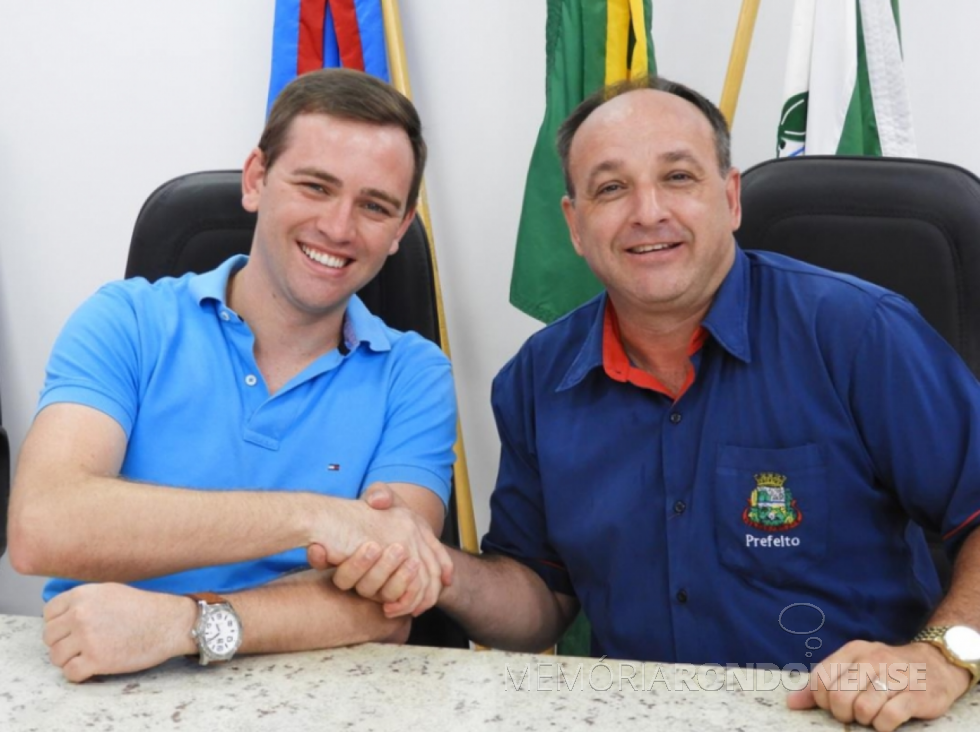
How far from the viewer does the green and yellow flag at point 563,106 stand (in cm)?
238

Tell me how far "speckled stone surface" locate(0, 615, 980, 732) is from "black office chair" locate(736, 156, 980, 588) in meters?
0.61

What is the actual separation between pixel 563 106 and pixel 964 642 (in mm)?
1537

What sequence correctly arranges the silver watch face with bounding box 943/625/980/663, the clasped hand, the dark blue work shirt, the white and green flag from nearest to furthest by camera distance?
the clasped hand → the silver watch face with bounding box 943/625/980/663 → the dark blue work shirt → the white and green flag

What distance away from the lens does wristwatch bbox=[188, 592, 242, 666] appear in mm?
1185

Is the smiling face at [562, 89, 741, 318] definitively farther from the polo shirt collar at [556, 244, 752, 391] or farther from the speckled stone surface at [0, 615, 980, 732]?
the speckled stone surface at [0, 615, 980, 732]

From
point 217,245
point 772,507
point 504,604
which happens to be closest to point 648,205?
point 772,507

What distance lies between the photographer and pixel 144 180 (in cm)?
289

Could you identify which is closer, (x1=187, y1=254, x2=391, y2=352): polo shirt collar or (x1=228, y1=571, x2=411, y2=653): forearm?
(x1=228, y1=571, x2=411, y2=653): forearm

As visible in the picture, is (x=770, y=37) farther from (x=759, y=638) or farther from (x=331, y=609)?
(x=331, y=609)

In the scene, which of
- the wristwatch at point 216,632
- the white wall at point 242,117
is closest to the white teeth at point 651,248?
the wristwatch at point 216,632

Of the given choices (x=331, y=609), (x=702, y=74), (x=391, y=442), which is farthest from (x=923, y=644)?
(x=702, y=74)

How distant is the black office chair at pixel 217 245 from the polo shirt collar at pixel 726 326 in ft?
0.96

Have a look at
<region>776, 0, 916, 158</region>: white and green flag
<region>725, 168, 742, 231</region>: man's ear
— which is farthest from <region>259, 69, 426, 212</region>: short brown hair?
<region>776, 0, 916, 158</region>: white and green flag

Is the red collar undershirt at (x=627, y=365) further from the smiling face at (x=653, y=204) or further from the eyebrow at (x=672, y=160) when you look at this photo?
the eyebrow at (x=672, y=160)
